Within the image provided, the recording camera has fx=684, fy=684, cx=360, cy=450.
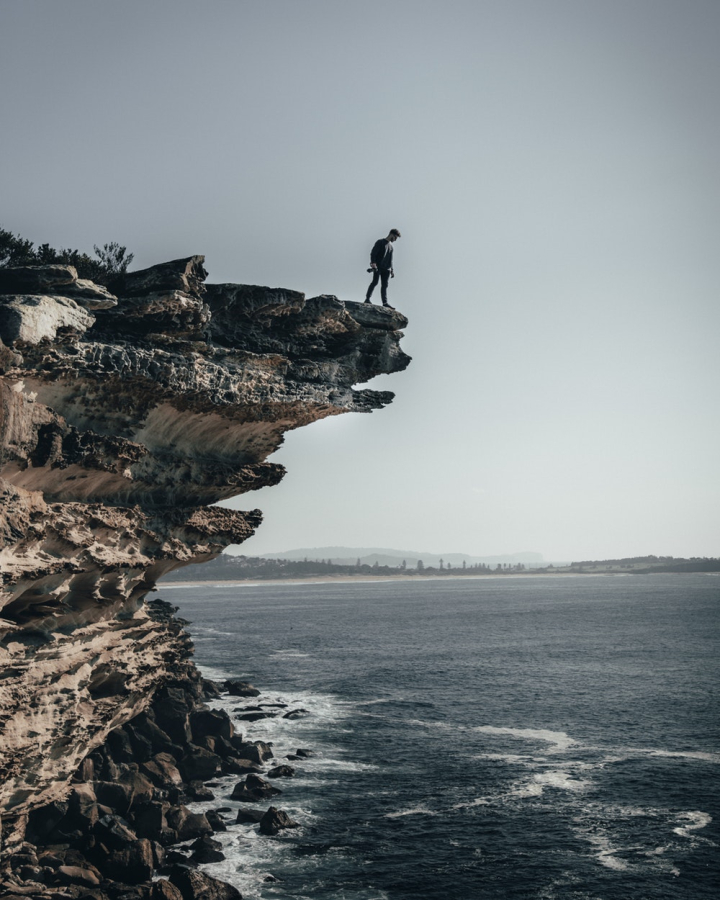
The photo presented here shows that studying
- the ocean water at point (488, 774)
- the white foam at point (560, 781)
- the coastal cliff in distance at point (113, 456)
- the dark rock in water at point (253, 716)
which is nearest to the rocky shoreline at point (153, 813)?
the coastal cliff in distance at point (113, 456)

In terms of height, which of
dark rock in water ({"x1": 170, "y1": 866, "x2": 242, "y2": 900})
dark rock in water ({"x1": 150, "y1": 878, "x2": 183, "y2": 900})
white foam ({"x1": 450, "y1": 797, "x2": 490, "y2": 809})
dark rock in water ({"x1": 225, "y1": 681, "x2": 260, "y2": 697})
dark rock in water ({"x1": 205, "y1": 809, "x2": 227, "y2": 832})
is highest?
dark rock in water ({"x1": 150, "y1": 878, "x2": 183, "y2": 900})

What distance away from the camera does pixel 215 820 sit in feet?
99.5

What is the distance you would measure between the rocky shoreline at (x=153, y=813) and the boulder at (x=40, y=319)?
1707 centimetres

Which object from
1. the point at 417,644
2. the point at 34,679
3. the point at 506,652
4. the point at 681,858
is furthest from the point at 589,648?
the point at 34,679

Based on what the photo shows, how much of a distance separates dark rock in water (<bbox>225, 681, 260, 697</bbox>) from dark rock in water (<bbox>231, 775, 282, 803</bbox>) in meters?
23.0

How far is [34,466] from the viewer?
21.9 meters

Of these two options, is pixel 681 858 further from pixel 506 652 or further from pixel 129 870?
pixel 506 652

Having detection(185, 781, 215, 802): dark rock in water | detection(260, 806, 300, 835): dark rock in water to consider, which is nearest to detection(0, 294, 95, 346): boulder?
detection(260, 806, 300, 835): dark rock in water

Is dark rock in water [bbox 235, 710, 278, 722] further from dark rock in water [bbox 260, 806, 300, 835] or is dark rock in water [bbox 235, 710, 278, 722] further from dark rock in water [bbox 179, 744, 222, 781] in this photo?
dark rock in water [bbox 260, 806, 300, 835]

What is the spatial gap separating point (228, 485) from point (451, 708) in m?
31.8

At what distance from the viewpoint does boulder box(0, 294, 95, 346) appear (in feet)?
66.1

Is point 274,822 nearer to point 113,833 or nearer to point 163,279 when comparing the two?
point 113,833

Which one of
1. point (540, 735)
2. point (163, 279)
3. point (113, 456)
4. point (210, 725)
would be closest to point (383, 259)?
point (163, 279)

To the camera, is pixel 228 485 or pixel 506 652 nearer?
pixel 228 485
